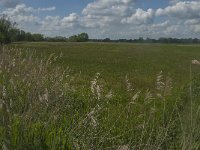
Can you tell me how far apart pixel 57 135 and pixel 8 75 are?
3470 millimetres

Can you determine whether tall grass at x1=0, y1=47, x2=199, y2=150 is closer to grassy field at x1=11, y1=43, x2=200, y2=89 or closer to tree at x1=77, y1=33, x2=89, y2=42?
grassy field at x1=11, y1=43, x2=200, y2=89

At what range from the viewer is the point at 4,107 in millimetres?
4195

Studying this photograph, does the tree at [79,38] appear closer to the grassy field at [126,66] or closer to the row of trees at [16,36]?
the row of trees at [16,36]

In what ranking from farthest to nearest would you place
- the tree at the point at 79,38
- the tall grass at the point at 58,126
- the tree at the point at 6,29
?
the tree at the point at 79,38 < the tree at the point at 6,29 < the tall grass at the point at 58,126

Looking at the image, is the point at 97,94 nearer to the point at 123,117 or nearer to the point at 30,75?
the point at 123,117

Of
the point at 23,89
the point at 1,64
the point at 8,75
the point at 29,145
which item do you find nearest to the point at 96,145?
the point at 29,145

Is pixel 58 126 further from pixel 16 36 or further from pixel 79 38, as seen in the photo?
pixel 79 38

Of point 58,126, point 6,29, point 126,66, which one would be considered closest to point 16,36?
point 6,29

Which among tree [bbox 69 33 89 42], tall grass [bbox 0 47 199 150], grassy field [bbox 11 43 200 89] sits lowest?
tree [bbox 69 33 89 42]

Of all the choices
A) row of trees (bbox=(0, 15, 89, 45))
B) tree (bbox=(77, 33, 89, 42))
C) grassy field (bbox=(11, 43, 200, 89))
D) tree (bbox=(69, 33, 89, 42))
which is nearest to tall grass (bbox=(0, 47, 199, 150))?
grassy field (bbox=(11, 43, 200, 89))

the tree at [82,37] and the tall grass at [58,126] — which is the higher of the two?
the tall grass at [58,126]

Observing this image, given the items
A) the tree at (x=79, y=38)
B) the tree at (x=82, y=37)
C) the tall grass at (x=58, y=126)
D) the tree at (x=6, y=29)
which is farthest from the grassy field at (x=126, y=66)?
the tree at (x=82, y=37)

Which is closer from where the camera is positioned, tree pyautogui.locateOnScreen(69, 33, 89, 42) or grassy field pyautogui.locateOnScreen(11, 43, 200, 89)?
grassy field pyautogui.locateOnScreen(11, 43, 200, 89)

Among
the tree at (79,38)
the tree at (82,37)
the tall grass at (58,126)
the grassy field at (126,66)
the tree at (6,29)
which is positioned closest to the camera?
the tall grass at (58,126)
